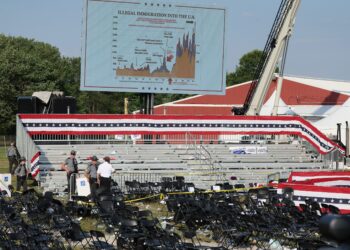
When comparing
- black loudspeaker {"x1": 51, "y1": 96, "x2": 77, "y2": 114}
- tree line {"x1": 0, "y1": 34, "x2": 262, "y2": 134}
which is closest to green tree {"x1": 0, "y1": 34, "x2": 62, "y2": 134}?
tree line {"x1": 0, "y1": 34, "x2": 262, "y2": 134}

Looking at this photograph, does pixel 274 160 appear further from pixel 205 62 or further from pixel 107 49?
pixel 107 49

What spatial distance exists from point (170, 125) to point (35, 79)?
1490 inches

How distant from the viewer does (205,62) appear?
1218 inches

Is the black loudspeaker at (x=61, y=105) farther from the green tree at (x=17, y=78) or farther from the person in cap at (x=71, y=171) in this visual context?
the green tree at (x=17, y=78)

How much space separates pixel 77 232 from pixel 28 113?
20.3 meters

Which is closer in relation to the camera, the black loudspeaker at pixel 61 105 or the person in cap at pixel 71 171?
the person in cap at pixel 71 171

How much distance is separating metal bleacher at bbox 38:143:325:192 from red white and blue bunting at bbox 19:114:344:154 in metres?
0.82

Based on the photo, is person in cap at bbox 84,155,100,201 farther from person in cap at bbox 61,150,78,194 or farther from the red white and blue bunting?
the red white and blue bunting

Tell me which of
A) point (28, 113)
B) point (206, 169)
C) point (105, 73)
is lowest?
point (206, 169)

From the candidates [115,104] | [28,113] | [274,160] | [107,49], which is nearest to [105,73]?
[107,49]

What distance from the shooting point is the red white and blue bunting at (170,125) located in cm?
2867

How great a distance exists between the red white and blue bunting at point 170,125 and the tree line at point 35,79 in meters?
33.7

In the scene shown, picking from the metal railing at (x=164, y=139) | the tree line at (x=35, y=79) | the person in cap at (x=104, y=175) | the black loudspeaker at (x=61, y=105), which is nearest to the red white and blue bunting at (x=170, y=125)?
the metal railing at (x=164, y=139)

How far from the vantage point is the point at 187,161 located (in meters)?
28.1
